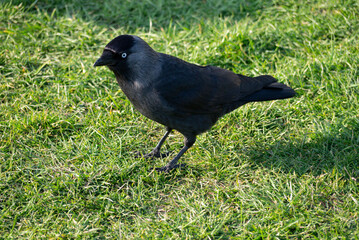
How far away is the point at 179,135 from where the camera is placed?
15.7 ft

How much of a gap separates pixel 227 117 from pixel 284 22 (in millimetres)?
2148

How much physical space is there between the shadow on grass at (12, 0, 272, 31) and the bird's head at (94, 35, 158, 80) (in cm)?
233

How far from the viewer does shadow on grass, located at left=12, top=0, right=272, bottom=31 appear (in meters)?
6.32

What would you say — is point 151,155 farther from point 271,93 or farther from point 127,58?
point 271,93

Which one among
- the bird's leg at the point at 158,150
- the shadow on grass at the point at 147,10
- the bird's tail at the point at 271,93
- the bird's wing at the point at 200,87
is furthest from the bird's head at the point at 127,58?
the shadow on grass at the point at 147,10

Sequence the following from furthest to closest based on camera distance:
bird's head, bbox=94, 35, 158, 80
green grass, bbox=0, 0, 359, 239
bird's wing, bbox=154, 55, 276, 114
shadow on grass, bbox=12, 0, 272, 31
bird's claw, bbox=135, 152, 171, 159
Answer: shadow on grass, bbox=12, 0, 272, 31
bird's claw, bbox=135, 152, 171, 159
bird's wing, bbox=154, 55, 276, 114
bird's head, bbox=94, 35, 158, 80
green grass, bbox=0, 0, 359, 239

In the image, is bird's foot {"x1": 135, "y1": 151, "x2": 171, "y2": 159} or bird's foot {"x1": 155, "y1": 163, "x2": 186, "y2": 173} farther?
bird's foot {"x1": 135, "y1": 151, "x2": 171, "y2": 159}

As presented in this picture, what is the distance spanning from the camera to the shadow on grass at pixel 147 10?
249 inches

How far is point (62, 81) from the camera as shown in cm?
530

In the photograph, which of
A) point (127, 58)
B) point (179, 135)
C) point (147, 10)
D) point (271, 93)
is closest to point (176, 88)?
point (127, 58)

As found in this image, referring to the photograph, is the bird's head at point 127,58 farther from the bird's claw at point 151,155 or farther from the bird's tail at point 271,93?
the bird's tail at point 271,93

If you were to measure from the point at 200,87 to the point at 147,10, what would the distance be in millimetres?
2855

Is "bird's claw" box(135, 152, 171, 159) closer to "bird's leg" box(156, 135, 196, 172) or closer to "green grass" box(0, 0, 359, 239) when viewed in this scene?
"green grass" box(0, 0, 359, 239)

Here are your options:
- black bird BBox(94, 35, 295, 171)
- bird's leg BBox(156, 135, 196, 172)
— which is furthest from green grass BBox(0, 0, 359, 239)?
black bird BBox(94, 35, 295, 171)
